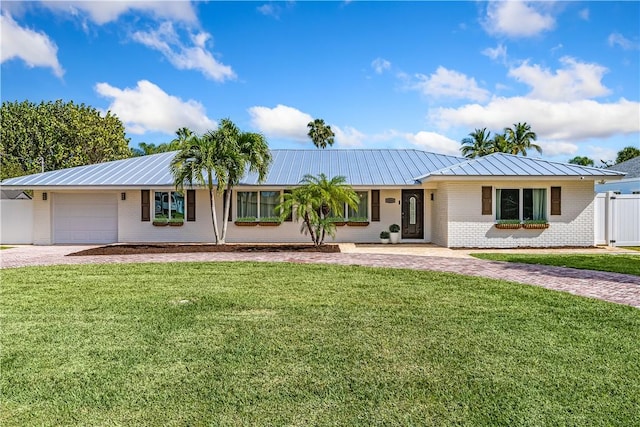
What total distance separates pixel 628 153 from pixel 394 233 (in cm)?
4133

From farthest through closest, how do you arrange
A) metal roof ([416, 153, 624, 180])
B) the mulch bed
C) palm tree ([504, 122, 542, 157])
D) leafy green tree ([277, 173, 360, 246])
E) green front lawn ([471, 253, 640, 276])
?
palm tree ([504, 122, 542, 157]) → metal roof ([416, 153, 624, 180]) → leafy green tree ([277, 173, 360, 246]) → the mulch bed → green front lawn ([471, 253, 640, 276])

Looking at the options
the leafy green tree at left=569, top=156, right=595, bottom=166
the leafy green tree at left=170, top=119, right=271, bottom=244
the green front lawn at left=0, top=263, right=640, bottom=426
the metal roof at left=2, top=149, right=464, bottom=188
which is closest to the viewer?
the green front lawn at left=0, top=263, right=640, bottom=426

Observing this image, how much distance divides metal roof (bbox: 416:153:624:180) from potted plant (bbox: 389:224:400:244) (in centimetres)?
222

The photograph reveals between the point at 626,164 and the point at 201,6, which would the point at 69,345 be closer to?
the point at 201,6

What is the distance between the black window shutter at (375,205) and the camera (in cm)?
1739

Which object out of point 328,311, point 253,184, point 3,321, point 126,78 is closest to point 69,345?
point 3,321

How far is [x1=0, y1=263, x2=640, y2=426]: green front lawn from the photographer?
3.27 m

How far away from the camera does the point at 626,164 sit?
2688 centimetres

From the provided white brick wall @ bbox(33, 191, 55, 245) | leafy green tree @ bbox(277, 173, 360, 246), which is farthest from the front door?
white brick wall @ bbox(33, 191, 55, 245)

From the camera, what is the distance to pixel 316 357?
173 inches

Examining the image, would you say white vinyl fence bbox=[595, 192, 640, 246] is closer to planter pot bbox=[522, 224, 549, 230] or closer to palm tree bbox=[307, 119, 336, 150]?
planter pot bbox=[522, 224, 549, 230]

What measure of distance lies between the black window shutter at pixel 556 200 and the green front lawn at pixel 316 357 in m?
9.26

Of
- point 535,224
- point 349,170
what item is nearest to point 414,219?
point 349,170

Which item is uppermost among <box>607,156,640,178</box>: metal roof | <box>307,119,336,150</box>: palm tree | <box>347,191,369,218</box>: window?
<box>307,119,336,150</box>: palm tree
